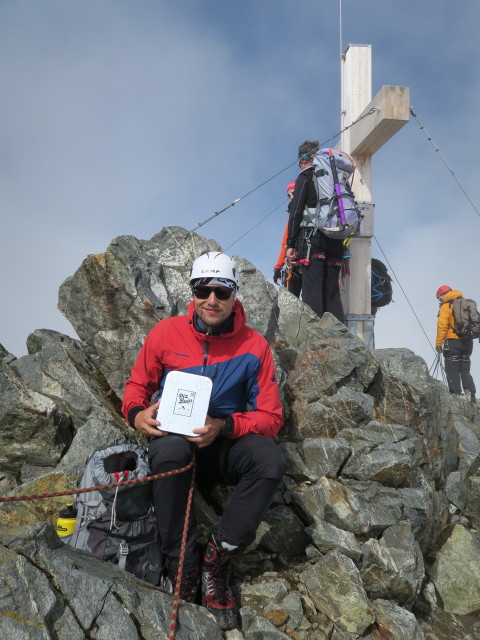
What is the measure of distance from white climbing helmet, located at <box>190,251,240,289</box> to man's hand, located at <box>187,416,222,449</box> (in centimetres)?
149

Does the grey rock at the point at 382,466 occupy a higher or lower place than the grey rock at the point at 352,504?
higher

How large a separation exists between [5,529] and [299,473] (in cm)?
358

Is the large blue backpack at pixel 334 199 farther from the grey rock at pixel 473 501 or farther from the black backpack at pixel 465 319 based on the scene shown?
the black backpack at pixel 465 319

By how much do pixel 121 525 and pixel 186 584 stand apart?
2.63 ft

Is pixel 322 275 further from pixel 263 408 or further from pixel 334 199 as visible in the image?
pixel 263 408

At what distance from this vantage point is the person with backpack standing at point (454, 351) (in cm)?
1406

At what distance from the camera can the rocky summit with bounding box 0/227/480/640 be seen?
367 cm

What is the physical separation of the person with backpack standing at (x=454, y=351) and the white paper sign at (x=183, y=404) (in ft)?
38.3

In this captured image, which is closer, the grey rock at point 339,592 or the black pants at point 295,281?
the grey rock at point 339,592

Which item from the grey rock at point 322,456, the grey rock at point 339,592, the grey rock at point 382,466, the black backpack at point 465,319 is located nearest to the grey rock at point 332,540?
the grey rock at point 339,592

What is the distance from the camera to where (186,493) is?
4496 millimetres

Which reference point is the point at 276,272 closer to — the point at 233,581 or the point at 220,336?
the point at 220,336

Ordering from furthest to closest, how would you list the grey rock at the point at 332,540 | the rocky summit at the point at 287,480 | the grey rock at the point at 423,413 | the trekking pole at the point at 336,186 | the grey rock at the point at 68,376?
1. the trekking pole at the point at 336,186
2. the grey rock at the point at 423,413
3. the grey rock at the point at 68,376
4. the grey rock at the point at 332,540
5. the rocky summit at the point at 287,480

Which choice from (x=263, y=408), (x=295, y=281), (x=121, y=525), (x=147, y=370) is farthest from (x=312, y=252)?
(x=121, y=525)
